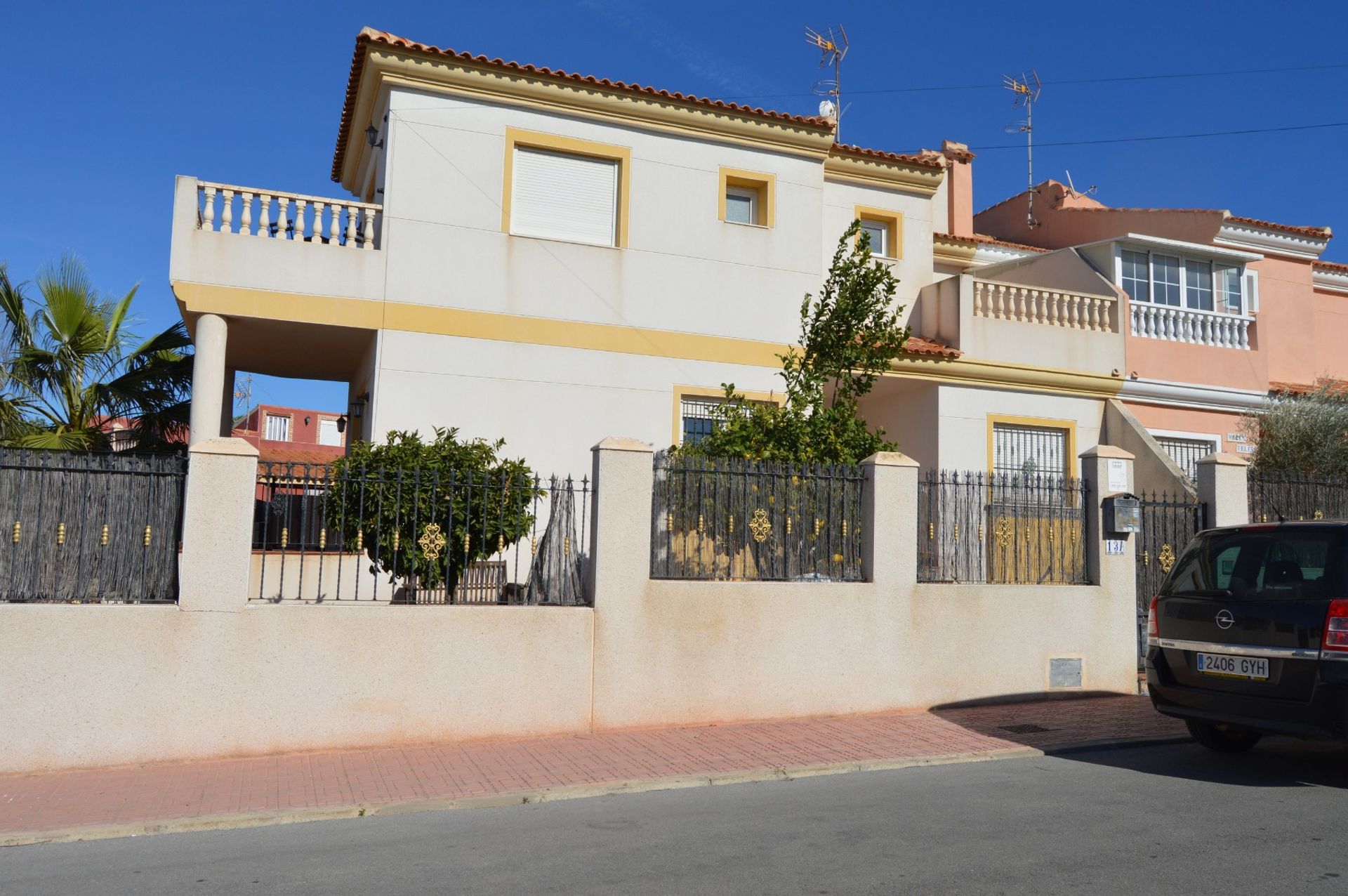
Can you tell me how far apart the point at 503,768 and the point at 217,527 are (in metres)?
2.86

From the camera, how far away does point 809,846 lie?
584 centimetres

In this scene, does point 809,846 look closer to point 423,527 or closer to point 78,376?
point 423,527

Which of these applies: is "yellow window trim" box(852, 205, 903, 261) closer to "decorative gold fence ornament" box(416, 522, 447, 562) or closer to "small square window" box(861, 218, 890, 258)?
"small square window" box(861, 218, 890, 258)

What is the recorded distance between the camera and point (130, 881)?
17.4ft

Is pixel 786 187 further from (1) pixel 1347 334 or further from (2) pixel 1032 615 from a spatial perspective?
(1) pixel 1347 334

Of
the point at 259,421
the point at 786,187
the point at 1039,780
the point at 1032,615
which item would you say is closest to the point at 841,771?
the point at 1039,780

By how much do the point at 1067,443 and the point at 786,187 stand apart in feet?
19.5

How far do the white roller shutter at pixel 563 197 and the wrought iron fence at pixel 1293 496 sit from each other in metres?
8.62

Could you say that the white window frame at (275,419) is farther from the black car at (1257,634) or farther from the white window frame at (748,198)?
the black car at (1257,634)

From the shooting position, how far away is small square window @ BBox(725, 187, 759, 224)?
15828 millimetres

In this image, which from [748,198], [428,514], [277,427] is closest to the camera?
[428,514]

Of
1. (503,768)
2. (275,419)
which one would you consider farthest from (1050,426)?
(275,419)

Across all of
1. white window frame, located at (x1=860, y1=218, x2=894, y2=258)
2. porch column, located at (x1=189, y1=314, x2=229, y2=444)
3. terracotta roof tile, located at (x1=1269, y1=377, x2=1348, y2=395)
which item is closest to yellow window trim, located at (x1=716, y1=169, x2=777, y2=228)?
white window frame, located at (x1=860, y1=218, x2=894, y2=258)

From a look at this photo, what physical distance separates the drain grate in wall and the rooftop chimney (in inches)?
581
